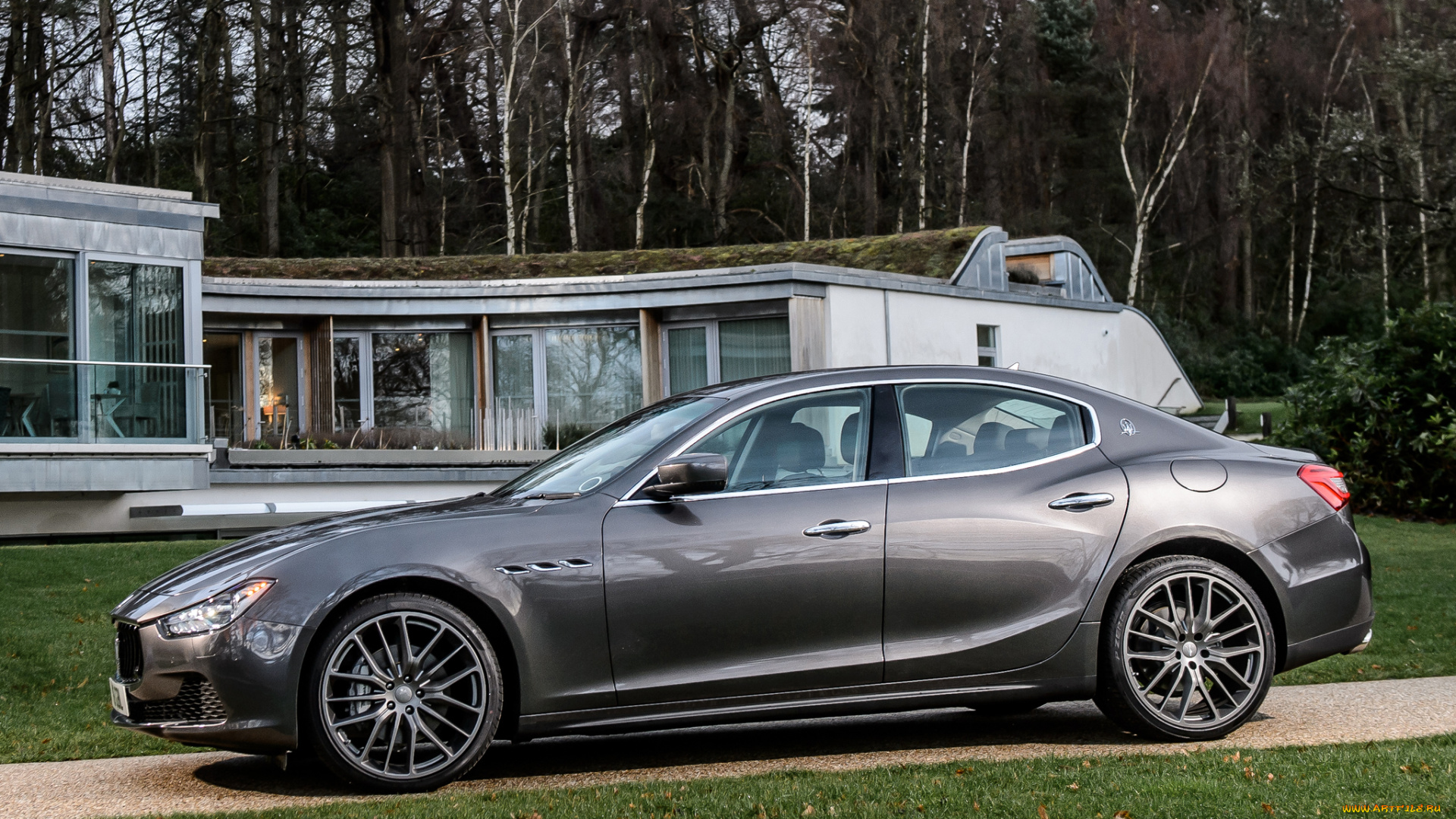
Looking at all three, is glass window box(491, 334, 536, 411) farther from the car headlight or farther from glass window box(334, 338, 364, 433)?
the car headlight

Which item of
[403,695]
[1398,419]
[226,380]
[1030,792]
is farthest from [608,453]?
[226,380]

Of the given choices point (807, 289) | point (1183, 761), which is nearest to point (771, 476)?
point (1183, 761)

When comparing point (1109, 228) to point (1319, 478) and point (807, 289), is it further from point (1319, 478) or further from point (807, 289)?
point (1319, 478)

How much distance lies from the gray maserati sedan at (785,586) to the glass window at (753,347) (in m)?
14.5

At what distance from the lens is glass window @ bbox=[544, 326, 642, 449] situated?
22719 millimetres

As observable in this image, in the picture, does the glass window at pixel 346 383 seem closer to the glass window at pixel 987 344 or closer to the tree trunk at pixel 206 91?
the glass window at pixel 987 344

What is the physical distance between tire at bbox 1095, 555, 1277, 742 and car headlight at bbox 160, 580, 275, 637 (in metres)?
3.36

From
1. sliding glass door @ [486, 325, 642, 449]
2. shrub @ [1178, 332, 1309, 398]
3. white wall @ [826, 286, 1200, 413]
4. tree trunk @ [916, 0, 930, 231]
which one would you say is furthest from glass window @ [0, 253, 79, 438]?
shrub @ [1178, 332, 1309, 398]

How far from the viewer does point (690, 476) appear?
5125 mm

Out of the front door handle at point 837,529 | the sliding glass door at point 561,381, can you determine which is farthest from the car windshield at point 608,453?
the sliding glass door at point 561,381

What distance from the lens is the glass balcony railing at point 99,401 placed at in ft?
52.0

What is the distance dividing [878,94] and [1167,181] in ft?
42.4

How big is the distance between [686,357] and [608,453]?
16447 mm

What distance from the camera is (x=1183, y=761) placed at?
515 cm
